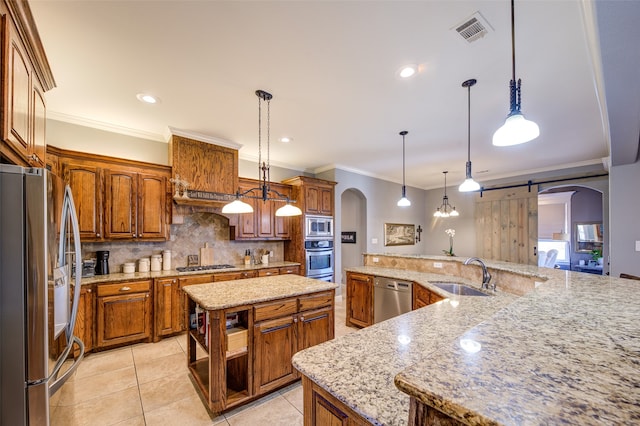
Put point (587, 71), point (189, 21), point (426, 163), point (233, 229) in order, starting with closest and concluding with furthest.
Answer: point (189, 21)
point (587, 71)
point (233, 229)
point (426, 163)

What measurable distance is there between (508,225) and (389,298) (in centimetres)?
435

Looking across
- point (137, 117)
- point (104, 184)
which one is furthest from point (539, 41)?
point (104, 184)

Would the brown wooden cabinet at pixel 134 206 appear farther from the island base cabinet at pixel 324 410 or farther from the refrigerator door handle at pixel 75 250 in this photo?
the island base cabinet at pixel 324 410

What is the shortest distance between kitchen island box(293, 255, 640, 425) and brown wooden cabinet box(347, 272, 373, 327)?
80.7 inches

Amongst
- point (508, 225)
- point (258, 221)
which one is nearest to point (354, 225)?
point (258, 221)

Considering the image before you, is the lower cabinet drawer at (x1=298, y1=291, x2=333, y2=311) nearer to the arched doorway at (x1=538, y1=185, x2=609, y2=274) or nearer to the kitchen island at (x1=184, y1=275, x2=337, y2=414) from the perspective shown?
the kitchen island at (x1=184, y1=275, x2=337, y2=414)

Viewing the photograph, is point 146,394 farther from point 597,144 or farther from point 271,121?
point 597,144

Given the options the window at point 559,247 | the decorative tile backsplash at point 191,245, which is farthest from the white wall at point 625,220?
the window at point 559,247

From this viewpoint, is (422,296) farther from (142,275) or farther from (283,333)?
(142,275)

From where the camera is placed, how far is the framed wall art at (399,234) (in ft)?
21.4

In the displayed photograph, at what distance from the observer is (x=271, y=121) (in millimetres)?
3305

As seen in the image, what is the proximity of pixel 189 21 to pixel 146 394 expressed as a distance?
117 inches

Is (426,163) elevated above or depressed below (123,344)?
above

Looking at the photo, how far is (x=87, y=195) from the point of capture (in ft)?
10.2
